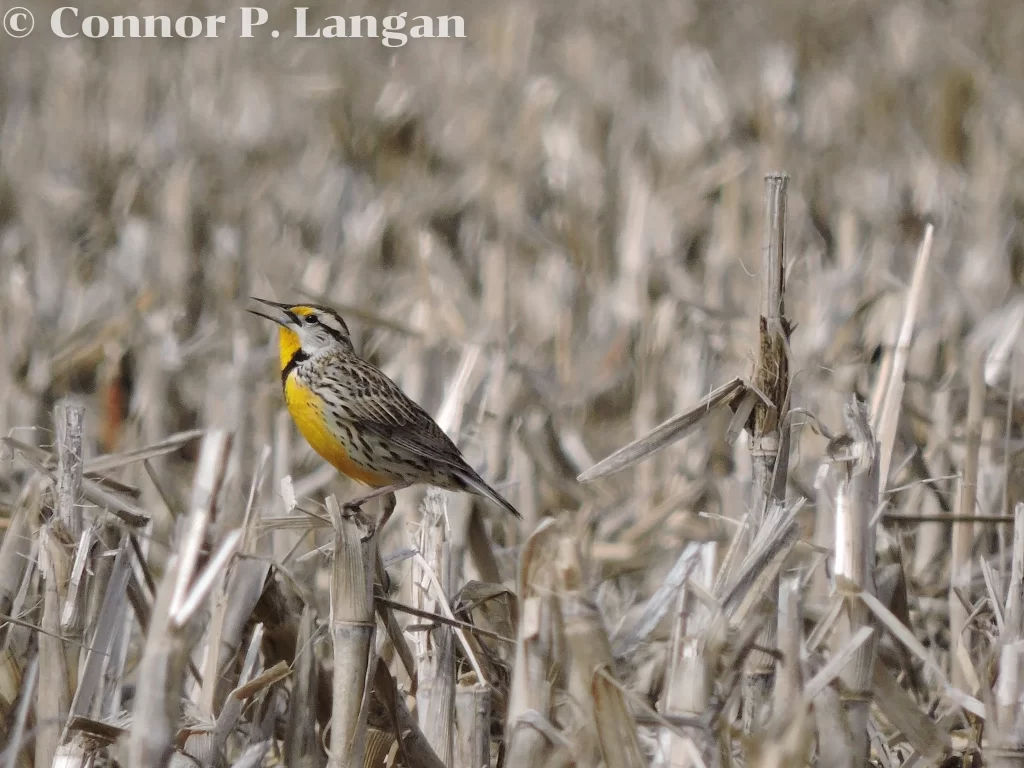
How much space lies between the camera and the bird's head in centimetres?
443

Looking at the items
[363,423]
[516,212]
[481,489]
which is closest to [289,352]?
[363,423]

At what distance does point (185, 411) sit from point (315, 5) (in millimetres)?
5925

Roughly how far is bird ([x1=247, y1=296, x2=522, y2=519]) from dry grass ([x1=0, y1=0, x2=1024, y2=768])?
146 millimetres

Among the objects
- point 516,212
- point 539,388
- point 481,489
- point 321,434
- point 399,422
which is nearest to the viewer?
point 481,489

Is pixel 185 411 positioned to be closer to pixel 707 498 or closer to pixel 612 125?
pixel 707 498

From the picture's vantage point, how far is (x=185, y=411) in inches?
208

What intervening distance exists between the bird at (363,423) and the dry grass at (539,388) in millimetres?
146

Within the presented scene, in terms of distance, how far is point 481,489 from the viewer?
3992 mm

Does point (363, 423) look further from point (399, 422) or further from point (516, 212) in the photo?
point (516, 212)

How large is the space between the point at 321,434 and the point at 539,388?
100 centimetres

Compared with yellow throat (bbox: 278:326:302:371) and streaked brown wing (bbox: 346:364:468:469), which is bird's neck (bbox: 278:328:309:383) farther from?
streaked brown wing (bbox: 346:364:468:469)

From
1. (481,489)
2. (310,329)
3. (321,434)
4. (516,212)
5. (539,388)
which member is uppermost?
(516,212)

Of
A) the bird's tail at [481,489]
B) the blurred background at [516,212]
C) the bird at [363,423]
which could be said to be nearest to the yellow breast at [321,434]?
the bird at [363,423]

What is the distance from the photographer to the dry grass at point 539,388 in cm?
249
